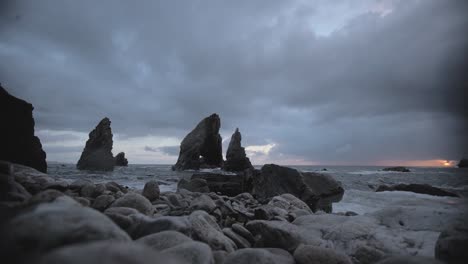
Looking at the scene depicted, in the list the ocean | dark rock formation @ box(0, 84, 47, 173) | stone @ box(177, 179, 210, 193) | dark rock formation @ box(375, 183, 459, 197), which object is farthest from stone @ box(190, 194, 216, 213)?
dark rock formation @ box(375, 183, 459, 197)

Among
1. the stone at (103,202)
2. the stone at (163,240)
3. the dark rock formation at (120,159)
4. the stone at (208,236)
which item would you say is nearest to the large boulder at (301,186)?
the stone at (208,236)

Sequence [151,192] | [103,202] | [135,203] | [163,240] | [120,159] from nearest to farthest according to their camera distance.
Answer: [163,240], [135,203], [103,202], [151,192], [120,159]

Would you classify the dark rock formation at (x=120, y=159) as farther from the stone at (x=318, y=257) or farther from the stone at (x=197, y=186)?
the stone at (x=318, y=257)

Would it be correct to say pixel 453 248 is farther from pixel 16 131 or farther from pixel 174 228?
pixel 16 131

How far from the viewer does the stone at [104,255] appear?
53.4 inches

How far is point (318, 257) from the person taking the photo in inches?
135

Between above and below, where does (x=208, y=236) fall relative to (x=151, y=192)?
below

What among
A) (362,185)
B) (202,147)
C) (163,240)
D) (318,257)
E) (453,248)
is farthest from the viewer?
(202,147)

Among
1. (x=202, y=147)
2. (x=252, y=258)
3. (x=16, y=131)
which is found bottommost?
(x=252, y=258)

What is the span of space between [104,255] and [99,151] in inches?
2381

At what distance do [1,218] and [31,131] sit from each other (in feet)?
42.9

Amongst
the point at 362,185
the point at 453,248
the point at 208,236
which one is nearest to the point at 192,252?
the point at 208,236

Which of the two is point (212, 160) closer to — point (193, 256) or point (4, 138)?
point (4, 138)

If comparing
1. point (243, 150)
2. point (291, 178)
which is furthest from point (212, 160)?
point (291, 178)
